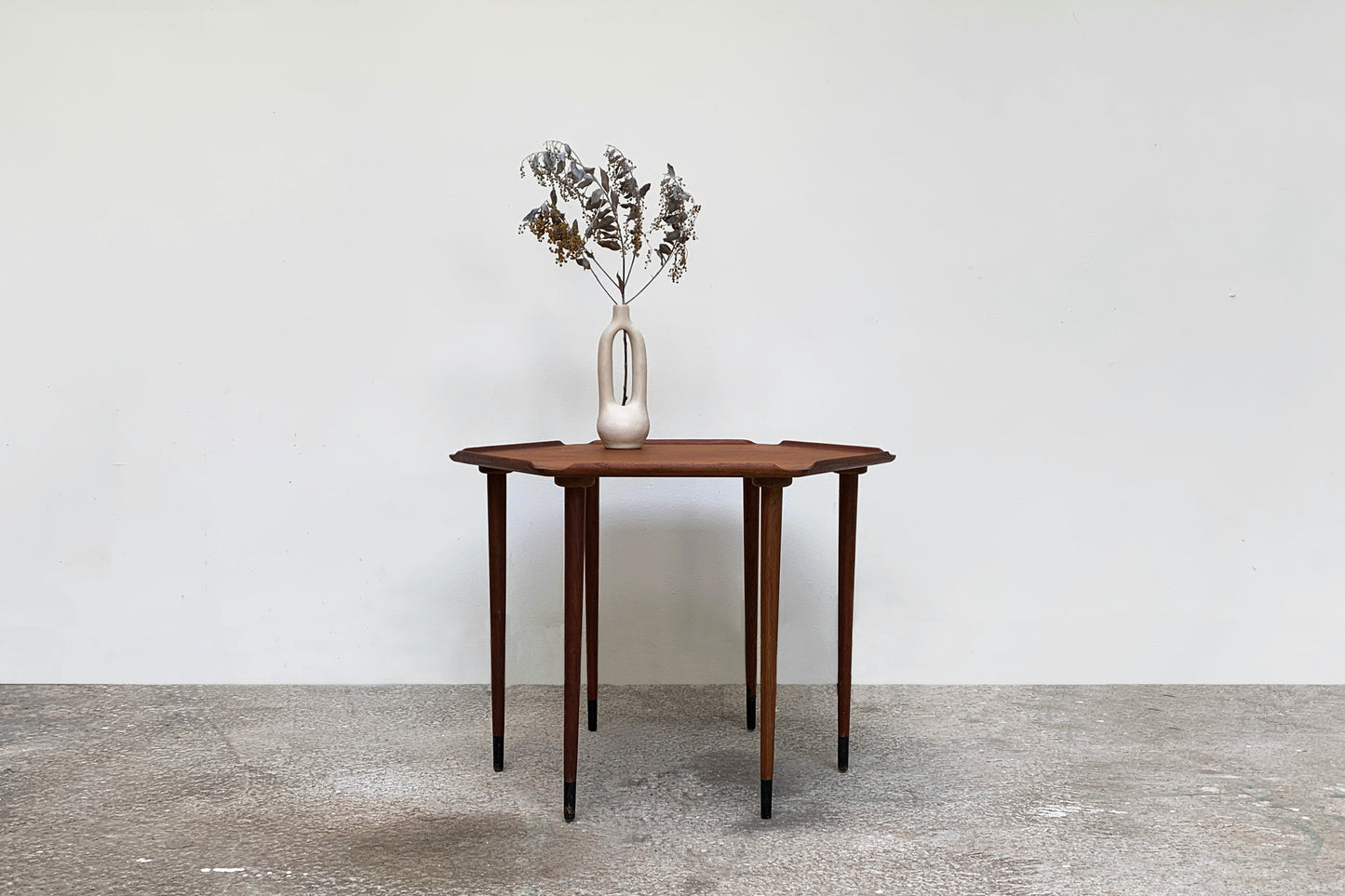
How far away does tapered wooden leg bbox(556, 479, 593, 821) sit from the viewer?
1.88 meters

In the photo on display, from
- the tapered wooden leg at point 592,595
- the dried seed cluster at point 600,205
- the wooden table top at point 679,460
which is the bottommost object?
the tapered wooden leg at point 592,595

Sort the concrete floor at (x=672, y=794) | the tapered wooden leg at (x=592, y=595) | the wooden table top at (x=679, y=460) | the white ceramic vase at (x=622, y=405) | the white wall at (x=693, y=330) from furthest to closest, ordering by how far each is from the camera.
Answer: the white wall at (x=693, y=330) < the tapered wooden leg at (x=592, y=595) < the white ceramic vase at (x=622, y=405) < the wooden table top at (x=679, y=460) < the concrete floor at (x=672, y=794)

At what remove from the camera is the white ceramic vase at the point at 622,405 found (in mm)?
2135

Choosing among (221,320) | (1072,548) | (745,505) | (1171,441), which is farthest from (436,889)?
(1171,441)

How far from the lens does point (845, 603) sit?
219 cm

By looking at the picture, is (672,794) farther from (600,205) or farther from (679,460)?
(600,205)

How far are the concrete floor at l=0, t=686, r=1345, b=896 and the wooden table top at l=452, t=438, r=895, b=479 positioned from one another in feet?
2.14

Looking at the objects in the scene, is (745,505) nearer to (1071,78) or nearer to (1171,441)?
(1171,441)

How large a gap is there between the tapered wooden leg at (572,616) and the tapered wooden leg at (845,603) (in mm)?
590

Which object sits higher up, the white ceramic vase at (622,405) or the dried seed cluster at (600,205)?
the dried seed cluster at (600,205)

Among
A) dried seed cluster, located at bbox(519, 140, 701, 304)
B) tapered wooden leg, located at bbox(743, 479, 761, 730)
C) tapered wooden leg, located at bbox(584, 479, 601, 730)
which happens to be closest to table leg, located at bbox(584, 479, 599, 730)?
tapered wooden leg, located at bbox(584, 479, 601, 730)

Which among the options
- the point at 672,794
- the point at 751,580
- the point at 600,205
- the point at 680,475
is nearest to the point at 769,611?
the point at 680,475

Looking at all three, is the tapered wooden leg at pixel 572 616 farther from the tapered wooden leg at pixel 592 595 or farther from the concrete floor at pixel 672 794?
the tapered wooden leg at pixel 592 595

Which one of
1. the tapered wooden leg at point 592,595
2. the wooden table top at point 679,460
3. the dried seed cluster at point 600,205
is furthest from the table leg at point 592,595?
the dried seed cluster at point 600,205
